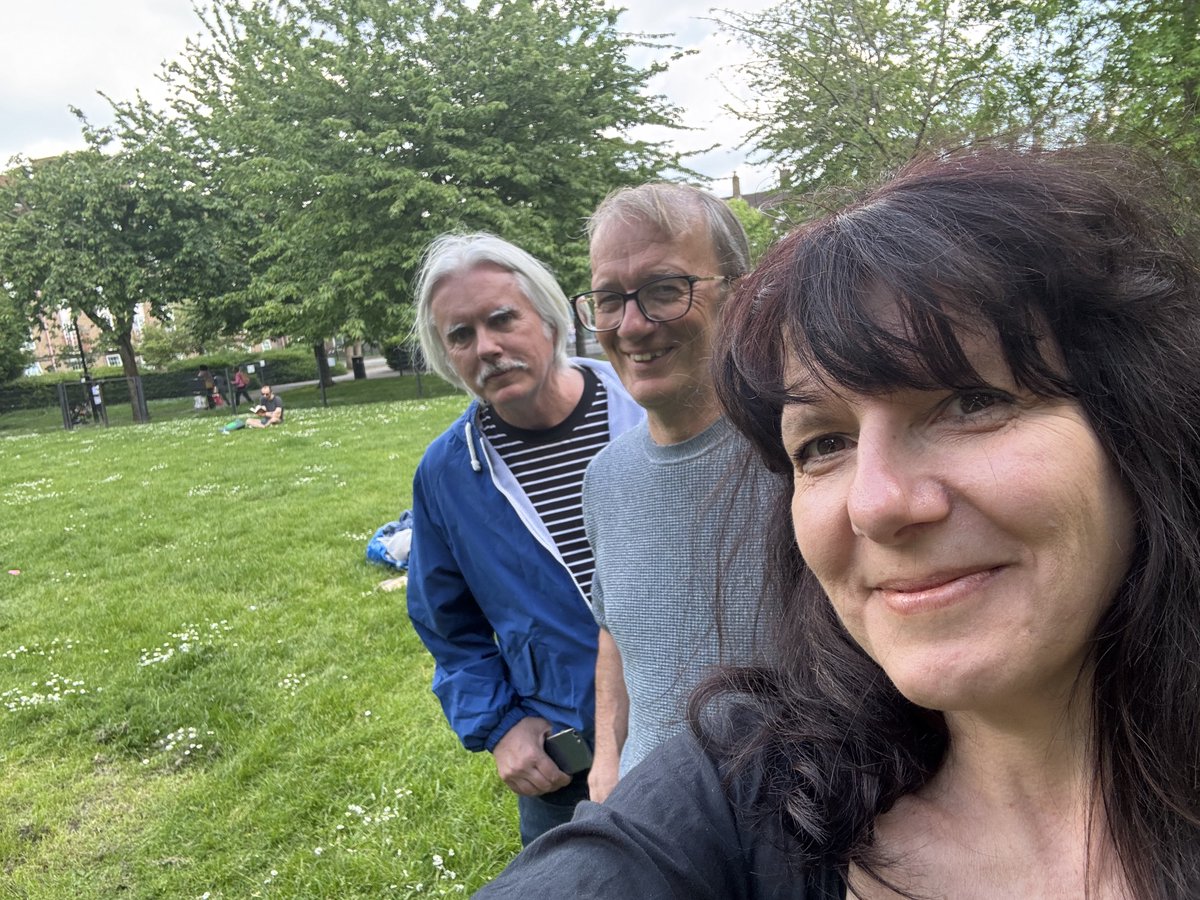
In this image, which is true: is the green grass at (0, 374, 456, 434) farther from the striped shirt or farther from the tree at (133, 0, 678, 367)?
the striped shirt

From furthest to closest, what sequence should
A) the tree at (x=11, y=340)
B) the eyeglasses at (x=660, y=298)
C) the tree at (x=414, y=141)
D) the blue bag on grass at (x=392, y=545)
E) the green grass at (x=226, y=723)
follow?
the tree at (x=11, y=340), the tree at (x=414, y=141), the blue bag on grass at (x=392, y=545), the green grass at (x=226, y=723), the eyeglasses at (x=660, y=298)

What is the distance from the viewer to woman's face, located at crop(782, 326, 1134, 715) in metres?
A: 0.90

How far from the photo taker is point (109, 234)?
24656 millimetres

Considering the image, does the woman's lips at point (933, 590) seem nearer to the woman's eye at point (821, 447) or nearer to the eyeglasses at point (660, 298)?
the woman's eye at point (821, 447)

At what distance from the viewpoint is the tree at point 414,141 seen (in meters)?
22.2

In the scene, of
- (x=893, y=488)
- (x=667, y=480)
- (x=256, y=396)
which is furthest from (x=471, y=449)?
(x=256, y=396)

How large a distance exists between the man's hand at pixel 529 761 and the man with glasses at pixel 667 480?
1.03 feet

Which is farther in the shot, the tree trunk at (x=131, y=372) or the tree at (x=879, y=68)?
the tree trunk at (x=131, y=372)

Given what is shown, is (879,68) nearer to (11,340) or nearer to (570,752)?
(570,752)

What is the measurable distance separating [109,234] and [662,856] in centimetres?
2907

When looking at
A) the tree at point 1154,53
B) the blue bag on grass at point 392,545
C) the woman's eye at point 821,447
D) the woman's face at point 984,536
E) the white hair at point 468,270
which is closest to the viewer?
the woman's face at point 984,536

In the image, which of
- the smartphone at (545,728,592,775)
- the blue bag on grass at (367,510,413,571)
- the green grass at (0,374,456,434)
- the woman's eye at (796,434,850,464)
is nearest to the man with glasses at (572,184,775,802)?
the smartphone at (545,728,592,775)

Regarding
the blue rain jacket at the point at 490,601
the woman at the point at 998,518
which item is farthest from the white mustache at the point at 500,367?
the woman at the point at 998,518

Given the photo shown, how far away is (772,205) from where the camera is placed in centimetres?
160
